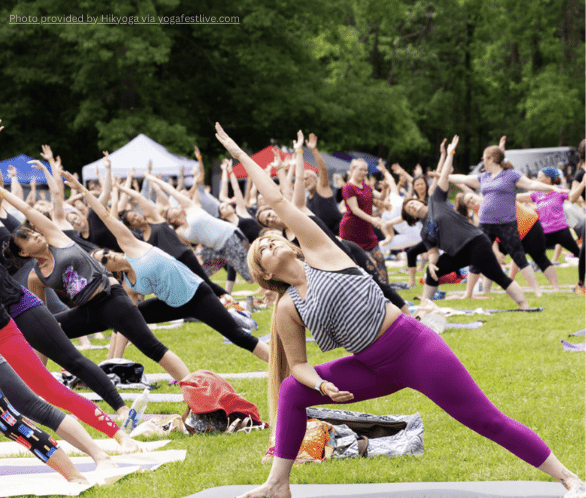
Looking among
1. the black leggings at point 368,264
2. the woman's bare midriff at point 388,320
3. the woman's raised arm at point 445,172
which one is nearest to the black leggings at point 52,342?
the woman's bare midriff at point 388,320

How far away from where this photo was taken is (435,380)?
3.76 metres

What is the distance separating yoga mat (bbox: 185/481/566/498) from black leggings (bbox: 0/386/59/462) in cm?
83

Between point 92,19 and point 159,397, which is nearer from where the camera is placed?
point 159,397

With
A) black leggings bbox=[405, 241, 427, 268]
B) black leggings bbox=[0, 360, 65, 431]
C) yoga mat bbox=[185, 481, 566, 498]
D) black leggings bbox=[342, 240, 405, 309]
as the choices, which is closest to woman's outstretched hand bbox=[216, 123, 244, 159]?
black leggings bbox=[0, 360, 65, 431]

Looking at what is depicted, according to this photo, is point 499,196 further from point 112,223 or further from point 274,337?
point 274,337

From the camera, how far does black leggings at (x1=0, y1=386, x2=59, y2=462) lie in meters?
4.02

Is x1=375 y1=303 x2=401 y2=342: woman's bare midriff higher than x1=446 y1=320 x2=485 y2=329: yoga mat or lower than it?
higher

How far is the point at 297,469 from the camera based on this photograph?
4668 millimetres

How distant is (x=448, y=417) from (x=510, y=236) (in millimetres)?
5718

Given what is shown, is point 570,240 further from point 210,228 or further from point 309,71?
point 309,71

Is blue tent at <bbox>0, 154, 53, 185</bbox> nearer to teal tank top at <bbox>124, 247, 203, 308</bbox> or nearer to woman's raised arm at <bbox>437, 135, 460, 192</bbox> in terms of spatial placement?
woman's raised arm at <bbox>437, 135, 460, 192</bbox>

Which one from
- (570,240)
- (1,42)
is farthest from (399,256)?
(1,42)

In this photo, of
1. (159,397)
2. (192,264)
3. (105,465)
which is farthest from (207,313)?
(105,465)

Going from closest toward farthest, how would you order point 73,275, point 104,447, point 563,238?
point 104,447 → point 73,275 → point 563,238
